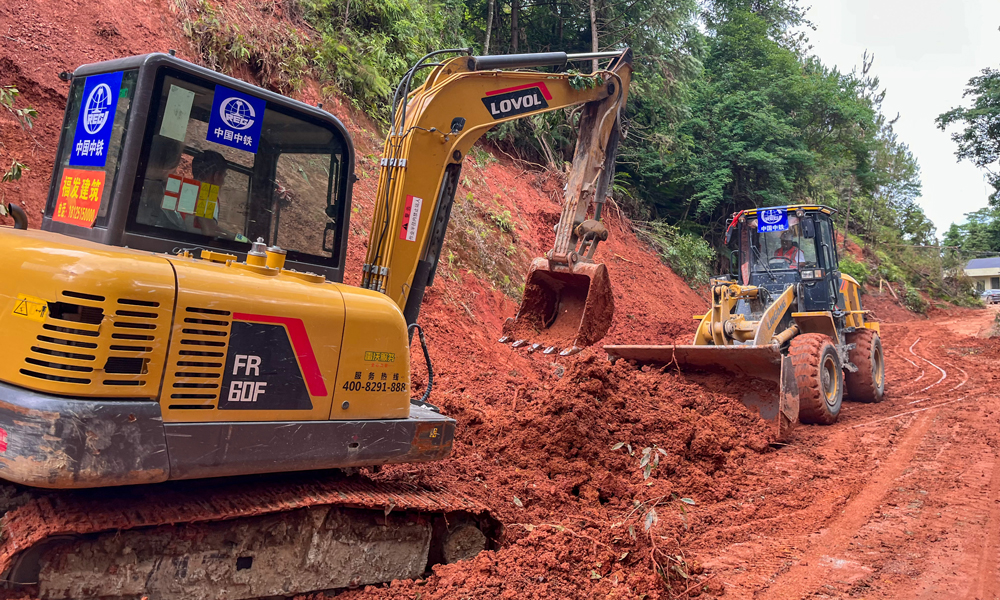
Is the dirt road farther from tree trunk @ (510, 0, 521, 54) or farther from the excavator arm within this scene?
tree trunk @ (510, 0, 521, 54)

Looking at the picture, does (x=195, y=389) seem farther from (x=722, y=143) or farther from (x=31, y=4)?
(x=722, y=143)

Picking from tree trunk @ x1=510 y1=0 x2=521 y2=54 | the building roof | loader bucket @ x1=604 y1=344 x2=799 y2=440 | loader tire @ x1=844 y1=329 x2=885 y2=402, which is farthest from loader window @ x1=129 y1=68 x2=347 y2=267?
the building roof

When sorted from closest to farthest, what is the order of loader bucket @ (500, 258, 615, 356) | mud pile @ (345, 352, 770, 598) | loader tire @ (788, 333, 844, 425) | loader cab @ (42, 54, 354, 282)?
loader cab @ (42, 54, 354, 282), mud pile @ (345, 352, 770, 598), loader bucket @ (500, 258, 615, 356), loader tire @ (788, 333, 844, 425)

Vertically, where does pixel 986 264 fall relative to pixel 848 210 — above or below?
above

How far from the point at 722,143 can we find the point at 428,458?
1873cm

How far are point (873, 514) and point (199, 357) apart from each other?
4817 mm

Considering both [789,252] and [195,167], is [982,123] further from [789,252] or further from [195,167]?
[195,167]

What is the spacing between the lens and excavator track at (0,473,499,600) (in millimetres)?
2547

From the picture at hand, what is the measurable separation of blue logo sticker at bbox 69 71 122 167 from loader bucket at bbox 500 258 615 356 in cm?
422

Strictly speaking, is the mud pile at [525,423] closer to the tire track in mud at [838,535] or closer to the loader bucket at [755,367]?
the loader bucket at [755,367]

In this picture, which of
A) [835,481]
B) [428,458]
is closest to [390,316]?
[428,458]

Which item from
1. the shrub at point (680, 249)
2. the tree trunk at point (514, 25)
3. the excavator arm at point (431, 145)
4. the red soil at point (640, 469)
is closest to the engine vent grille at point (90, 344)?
the red soil at point (640, 469)

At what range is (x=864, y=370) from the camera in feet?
32.4

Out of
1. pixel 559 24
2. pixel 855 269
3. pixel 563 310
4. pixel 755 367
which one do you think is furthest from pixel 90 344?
pixel 855 269
